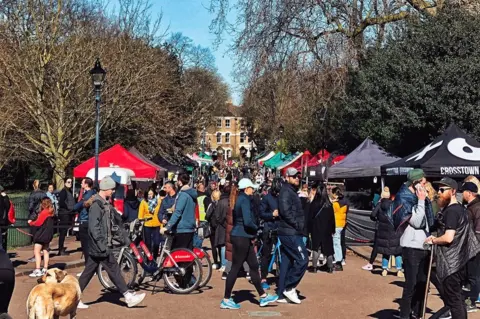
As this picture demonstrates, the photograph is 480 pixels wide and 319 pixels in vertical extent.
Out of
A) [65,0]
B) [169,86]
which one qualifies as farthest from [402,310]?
[169,86]

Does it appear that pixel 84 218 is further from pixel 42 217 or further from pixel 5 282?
pixel 5 282

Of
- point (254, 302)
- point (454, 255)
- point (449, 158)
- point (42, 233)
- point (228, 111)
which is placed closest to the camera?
point (454, 255)

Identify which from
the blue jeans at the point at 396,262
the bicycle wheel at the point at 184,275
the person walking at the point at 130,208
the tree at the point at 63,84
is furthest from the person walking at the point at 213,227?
the tree at the point at 63,84

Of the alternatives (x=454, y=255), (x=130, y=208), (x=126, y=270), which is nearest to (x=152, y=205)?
(x=130, y=208)

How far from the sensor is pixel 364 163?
23.0m

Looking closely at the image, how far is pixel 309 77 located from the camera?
24422mm

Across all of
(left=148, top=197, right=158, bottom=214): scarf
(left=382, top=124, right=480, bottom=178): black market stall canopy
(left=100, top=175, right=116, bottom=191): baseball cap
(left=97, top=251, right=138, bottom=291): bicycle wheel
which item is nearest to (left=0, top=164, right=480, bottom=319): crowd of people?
(left=100, top=175, right=116, bottom=191): baseball cap

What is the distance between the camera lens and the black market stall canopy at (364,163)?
22.5m

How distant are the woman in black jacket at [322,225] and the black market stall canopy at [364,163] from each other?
26.3 ft

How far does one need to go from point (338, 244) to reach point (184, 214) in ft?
15.0

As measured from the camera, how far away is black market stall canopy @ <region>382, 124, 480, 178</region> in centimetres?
1580

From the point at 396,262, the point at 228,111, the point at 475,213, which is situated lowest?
the point at 396,262

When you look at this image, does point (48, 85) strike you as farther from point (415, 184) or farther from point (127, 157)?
point (415, 184)

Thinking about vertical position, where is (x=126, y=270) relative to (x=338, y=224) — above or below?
below
